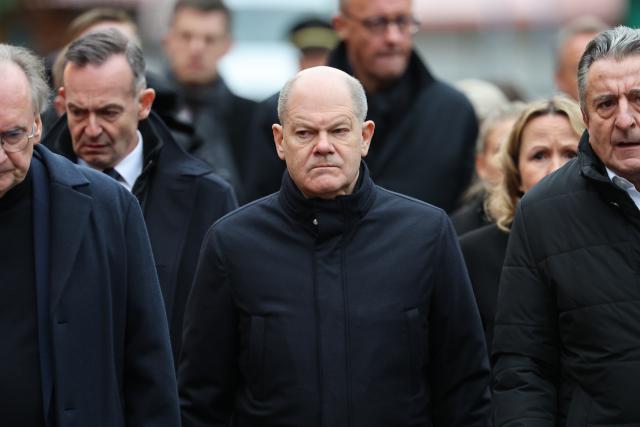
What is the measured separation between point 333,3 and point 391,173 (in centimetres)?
1216

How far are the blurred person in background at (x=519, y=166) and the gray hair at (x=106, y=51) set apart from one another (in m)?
1.63

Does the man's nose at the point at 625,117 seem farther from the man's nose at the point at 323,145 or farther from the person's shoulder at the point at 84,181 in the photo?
the person's shoulder at the point at 84,181

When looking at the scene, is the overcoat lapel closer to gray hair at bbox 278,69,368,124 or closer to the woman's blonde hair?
gray hair at bbox 278,69,368,124

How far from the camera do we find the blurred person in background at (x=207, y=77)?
34.2ft

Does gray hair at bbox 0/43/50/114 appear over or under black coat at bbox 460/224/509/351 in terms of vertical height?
over

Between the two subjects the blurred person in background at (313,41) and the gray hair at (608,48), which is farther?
the blurred person in background at (313,41)

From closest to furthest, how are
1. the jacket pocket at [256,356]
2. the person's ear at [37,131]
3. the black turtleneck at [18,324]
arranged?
the black turtleneck at [18,324] < the person's ear at [37,131] < the jacket pocket at [256,356]

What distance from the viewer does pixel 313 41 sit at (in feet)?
37.6

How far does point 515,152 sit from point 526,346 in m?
1.63

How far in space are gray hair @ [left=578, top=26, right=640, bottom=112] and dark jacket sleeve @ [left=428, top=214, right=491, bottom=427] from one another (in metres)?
0.75

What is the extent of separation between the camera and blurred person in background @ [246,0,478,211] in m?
8.46

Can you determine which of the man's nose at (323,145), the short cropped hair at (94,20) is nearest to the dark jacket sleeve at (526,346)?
the man's nose at (323,145)

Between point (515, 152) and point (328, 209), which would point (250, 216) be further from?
point (515, 152)

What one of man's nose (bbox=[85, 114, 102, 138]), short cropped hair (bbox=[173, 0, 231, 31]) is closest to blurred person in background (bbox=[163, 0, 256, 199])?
short cropped hair (bbox=[173, 0, 231, 31])
